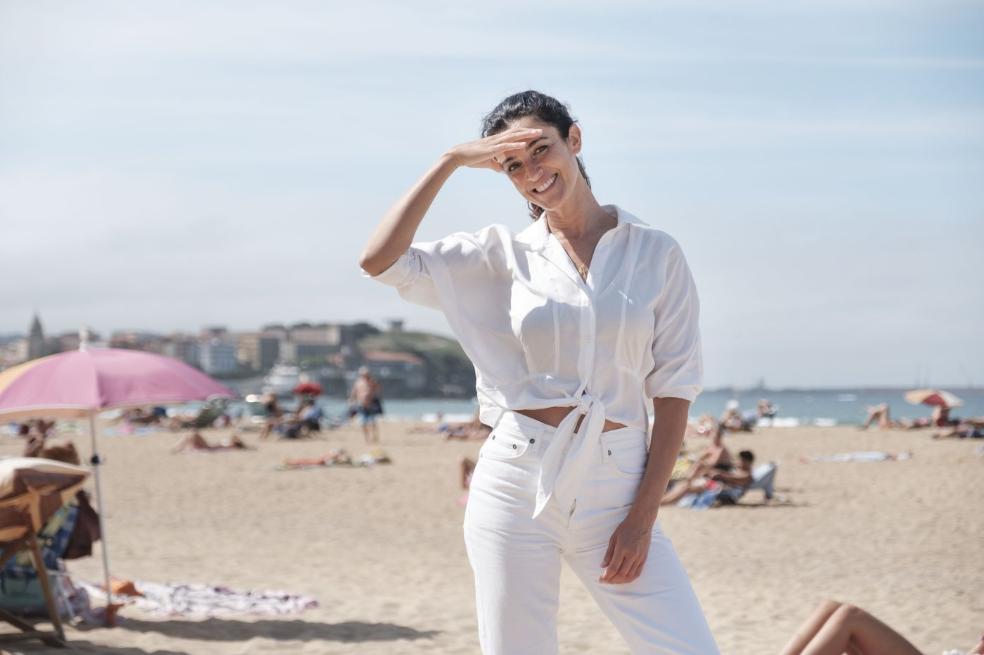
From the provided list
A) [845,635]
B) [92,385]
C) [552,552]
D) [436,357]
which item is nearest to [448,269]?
[552,552]

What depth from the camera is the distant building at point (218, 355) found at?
141m

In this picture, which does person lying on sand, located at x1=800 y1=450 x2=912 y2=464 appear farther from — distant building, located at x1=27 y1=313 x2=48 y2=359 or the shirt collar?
distant building, located at x1=27 y1=313 x2=48 y2=359

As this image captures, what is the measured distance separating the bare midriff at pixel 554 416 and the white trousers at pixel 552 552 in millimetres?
18

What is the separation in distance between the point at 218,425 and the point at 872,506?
1222 inches

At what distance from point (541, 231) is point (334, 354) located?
12767cm

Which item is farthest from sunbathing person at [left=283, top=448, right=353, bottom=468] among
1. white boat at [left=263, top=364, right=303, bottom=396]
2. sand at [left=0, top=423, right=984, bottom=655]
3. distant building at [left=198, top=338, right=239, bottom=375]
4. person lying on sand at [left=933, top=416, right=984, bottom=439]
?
distant building at [left=198, top=338, right=239, bottom=375]

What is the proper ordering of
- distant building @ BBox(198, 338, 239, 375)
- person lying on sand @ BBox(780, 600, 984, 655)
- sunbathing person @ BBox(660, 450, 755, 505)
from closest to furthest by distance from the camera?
person lying on sand @ BBox(780, 600, 984, 655)
sunbathing person @ BBox(660, 450, 755, 505)
distant building @ BBox(198, 338, 239, 375)

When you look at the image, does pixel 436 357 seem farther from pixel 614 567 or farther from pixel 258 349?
pixel 614 567

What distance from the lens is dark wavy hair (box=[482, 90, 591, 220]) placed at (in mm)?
2465

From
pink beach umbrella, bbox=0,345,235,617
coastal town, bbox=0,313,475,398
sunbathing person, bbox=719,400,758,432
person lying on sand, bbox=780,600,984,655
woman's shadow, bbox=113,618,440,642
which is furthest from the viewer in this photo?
coastal town, bbox=0,313,475,398

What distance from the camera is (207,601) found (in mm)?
7738

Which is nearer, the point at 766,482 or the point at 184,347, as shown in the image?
the point at 766,482

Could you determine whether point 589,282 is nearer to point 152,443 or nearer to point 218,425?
point 152,443

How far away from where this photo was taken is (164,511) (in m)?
14.3
